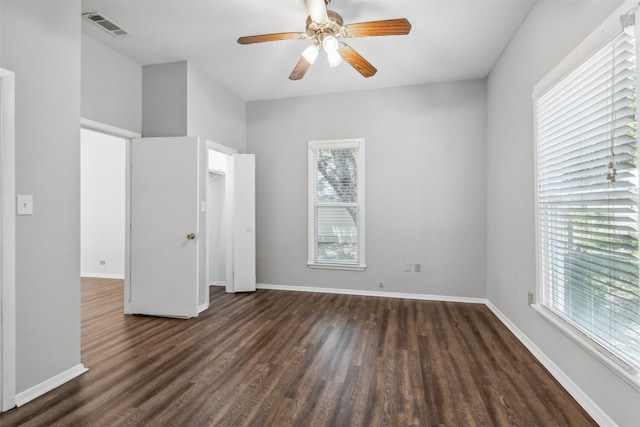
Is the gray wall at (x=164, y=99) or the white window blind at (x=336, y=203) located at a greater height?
the gray wall at (x=164, y=99)

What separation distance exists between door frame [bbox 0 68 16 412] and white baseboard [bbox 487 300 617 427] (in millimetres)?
3442

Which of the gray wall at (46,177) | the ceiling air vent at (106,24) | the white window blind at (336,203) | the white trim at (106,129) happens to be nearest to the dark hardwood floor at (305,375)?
the gray wall at (46,177)

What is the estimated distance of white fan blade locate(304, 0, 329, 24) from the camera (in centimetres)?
216

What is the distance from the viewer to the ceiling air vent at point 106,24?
9.07 ft

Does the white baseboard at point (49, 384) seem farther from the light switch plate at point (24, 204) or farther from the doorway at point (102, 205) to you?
the doorway at point (102, 205)

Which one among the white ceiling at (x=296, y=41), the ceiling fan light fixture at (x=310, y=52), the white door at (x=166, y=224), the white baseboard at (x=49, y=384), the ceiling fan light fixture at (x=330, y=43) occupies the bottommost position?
the white baseboard at (x=49, y=384)

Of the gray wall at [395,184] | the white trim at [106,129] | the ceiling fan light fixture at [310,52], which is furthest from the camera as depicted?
the gray wall at [395,184]

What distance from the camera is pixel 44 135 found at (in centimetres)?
214

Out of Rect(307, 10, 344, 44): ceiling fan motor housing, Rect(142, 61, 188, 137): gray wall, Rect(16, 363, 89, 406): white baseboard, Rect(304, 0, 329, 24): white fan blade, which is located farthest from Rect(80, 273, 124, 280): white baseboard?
Rect(304, 0, 329, 24): white fan blade

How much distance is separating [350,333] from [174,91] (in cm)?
331

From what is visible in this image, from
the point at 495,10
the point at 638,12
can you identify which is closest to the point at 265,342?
the point at 638,12

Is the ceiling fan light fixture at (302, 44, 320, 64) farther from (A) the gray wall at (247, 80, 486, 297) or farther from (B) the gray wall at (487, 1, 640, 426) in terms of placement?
(A) the gray wall at (247, 80, 486, 297)

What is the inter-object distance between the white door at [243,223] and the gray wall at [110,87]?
136 cm

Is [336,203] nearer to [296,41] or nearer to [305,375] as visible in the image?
[296,41]
